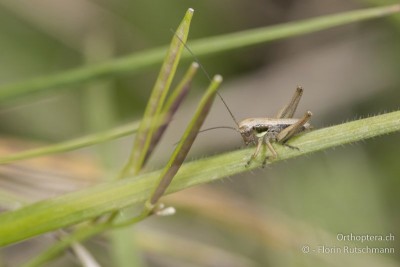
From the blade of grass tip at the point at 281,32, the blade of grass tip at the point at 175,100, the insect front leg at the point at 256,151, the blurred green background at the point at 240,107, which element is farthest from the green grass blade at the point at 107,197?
the blurred green background at the point at 240,107

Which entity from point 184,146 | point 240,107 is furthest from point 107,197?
point 240,107

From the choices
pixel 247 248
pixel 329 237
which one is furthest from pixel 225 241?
pixel 329 237

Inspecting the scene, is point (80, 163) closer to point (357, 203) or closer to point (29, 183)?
point (29, 183)

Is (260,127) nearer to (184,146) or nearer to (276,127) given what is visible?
(276,127)

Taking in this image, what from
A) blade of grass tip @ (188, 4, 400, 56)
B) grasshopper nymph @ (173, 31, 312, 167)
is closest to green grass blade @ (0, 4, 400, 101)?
blade of grass tip @ (188, 4, 400, 56)

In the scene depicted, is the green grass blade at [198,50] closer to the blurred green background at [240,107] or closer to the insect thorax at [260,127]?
the insect thorax at [260,127]

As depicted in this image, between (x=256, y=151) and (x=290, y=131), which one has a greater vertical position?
(x=290, y=131)

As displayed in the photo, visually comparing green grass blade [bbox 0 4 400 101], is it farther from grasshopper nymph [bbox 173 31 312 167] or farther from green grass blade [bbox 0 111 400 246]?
green grass blade [bbox 0 111 400 246]
